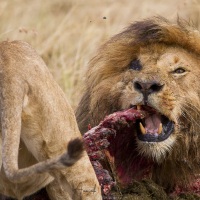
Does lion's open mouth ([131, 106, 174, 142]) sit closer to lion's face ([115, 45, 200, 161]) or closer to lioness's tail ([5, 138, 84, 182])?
lion's face ([115, 45, 200, 161])

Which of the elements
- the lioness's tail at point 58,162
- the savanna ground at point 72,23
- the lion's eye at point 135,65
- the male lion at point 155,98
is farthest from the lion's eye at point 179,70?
the savanna ground at point 72,23

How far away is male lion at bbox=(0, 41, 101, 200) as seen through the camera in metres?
4.28

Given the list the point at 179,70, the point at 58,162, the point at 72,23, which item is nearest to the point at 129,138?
the point at 179,70

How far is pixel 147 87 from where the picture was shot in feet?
16.7

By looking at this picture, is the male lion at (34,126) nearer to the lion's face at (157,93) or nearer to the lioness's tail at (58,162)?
the lioness's tail at (58,162)

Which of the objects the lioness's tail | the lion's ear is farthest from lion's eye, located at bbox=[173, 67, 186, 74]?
the lioness's tail

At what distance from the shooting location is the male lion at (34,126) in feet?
14.0

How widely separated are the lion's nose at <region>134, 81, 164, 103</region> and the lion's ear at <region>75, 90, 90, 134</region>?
2.18ft

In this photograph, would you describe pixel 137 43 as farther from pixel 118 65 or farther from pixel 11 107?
pixel 11 107

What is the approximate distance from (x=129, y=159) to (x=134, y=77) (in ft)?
1.64

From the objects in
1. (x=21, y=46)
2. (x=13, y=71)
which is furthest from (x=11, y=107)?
(x=21, y=46)

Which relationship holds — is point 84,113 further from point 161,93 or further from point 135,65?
point 161,93

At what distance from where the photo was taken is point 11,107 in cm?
429

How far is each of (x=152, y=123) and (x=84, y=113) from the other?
70cm
